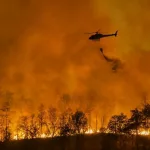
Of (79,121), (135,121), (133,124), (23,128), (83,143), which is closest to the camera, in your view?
(83,143)

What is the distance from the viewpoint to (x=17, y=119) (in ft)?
211

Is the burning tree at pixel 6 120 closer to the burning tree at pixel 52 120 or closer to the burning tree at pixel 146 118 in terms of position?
the burning tree at pixel 52 120

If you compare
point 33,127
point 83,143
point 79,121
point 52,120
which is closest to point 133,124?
point 79,121

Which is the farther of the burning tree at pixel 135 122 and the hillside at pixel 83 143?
the burning tree at pixel 135 122

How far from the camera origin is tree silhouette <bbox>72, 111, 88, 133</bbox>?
59.8 m

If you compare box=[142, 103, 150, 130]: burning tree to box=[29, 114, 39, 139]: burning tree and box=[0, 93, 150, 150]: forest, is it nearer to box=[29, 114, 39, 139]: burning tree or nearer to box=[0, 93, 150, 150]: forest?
box=[0, 93, 150, 150]: forest

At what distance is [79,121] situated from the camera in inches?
2434

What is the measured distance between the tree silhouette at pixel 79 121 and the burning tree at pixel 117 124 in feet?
11.0

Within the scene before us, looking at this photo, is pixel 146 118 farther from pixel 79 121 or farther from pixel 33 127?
pixel 33 127

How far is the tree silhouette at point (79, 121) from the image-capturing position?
59.8 m

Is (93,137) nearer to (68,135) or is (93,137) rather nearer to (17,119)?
(68,135)

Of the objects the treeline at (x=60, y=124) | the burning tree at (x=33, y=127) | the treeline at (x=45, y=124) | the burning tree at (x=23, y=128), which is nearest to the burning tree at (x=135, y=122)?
the treeline at (x=60, y=124)

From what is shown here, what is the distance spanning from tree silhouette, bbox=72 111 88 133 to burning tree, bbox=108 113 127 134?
3.35 meters

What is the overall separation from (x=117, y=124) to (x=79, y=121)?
504 centimetres
